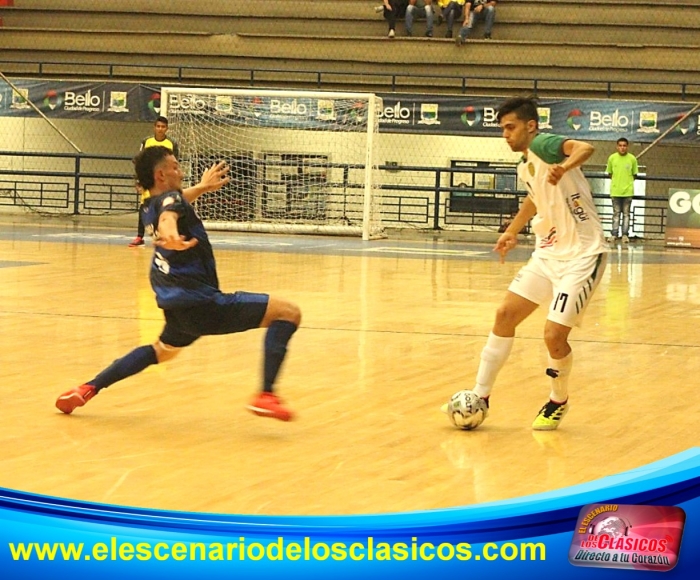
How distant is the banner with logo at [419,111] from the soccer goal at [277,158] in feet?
0.25

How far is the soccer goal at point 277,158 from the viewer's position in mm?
23766

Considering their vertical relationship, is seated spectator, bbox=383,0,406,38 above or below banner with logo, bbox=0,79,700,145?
above

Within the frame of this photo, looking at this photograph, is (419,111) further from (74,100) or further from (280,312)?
(280,312)

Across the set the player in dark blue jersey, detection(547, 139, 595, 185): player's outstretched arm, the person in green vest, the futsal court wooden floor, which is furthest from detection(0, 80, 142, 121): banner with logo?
detection(547, 139, 595, 185): player's outstretched arm

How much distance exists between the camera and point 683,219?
2308cm

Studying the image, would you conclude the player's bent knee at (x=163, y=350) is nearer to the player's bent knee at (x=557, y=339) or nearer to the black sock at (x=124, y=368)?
the black sock at (x=124, y=368)

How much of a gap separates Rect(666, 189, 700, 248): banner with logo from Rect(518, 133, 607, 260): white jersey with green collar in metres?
17.6

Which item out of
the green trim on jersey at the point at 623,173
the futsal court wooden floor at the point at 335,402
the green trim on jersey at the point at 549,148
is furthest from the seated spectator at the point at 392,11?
the green trim on jersey at the point at 549,148

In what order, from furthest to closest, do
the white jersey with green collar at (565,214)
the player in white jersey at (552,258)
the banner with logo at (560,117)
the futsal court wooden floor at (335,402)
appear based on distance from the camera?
the banner with logo at (560,117), the white jersey with green collar at (565,214), the player in white jersey at (552,258), the futsal court wooden floor at (335,402)

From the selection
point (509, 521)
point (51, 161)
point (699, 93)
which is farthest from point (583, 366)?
point (51, 161)

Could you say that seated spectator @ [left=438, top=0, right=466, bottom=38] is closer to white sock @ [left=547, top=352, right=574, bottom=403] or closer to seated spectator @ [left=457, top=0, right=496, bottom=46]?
seated spectator @ [left=457, top=0, right=496, bottom=46]

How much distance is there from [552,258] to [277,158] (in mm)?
19159

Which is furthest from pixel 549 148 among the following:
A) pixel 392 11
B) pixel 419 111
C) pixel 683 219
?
pixel 392 11

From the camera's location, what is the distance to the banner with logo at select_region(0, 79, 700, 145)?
24.2 metres
